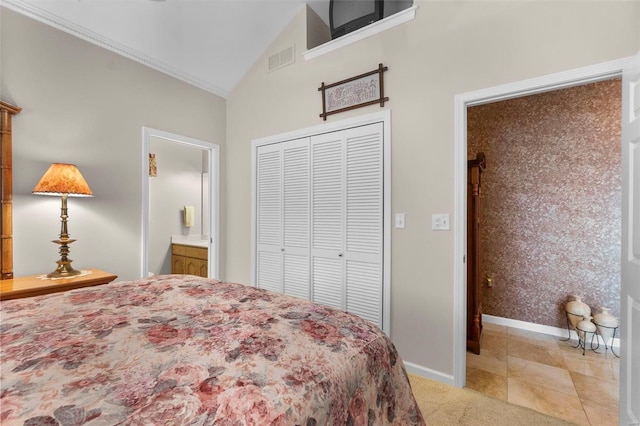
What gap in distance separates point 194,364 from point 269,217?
96.1 inches

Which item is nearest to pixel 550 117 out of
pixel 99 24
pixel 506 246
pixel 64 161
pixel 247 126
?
pixel 506 246

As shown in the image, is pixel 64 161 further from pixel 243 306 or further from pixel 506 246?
pixel 506 246

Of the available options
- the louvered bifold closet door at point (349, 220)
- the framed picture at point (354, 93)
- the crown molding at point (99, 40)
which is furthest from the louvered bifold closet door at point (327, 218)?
the crown molding at point (99, 40)

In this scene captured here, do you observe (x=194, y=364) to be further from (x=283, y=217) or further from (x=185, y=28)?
(x=185, y=28)

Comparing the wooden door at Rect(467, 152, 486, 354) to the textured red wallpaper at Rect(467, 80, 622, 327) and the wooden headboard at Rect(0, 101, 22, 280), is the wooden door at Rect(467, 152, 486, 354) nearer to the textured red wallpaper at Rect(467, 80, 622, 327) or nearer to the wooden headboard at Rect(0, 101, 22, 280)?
the textured red wallpaper at Rect(467, 80, 622, 327)

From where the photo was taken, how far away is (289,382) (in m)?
0.72

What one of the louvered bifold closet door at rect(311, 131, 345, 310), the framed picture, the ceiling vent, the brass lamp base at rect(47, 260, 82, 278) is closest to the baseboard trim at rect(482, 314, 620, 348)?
the louvered bifold closet door at rect(311, 131, 345, 310)

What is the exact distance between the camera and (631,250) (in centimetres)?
145

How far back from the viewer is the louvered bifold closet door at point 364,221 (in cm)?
243

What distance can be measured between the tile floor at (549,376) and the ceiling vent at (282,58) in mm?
3207

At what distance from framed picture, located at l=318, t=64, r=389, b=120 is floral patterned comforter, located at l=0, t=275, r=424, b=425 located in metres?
1.84

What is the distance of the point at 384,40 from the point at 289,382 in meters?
2.55

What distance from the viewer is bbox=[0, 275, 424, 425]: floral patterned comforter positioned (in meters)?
0.61

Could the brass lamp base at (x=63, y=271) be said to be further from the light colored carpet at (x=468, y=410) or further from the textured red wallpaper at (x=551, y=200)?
the textured red wallpaper at (x=551, y=200)
